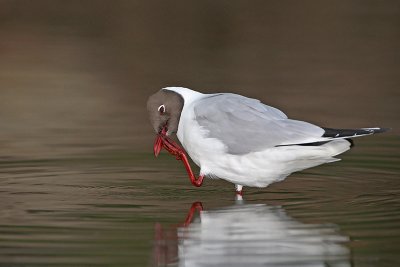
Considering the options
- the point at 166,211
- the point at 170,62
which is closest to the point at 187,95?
the point at 166,211

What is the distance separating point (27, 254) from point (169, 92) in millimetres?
2528

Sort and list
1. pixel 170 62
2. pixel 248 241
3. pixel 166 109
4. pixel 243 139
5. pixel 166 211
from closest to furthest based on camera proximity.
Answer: pixel 248 241 < pixel 166 211 < pixel 243 139 < pixel 166 109 < pixel 170 62

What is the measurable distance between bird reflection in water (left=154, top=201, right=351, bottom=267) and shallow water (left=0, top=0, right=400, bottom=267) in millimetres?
14

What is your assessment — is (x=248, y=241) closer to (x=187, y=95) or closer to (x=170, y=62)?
(x=187, y=95)

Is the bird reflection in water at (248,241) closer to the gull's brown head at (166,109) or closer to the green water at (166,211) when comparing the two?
the green water at (166,211)

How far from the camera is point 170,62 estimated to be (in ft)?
56.7

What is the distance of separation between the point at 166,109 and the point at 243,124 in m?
0.70

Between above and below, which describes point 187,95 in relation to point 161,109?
above

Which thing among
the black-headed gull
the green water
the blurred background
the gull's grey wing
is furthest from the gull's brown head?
the blurred background

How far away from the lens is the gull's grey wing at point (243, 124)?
28.9 ft

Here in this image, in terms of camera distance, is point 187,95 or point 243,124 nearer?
point 243,124

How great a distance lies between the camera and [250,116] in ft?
29.8

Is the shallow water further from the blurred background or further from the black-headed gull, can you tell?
the black-headed gull

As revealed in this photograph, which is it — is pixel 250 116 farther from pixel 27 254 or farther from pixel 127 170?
pixel 27 254
